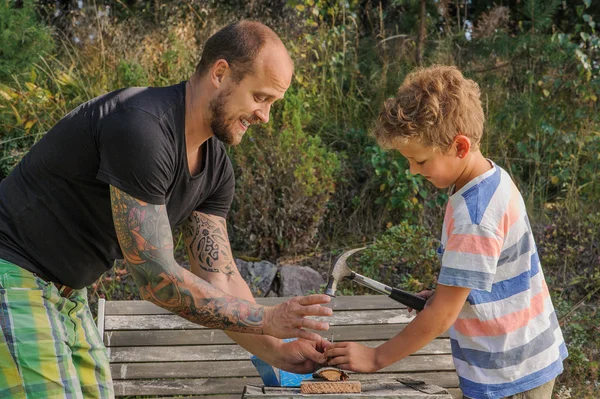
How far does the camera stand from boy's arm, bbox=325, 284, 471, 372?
261 centimetres

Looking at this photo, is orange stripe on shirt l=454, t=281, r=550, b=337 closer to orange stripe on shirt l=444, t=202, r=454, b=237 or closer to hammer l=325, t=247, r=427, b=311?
hammer l=325, t=247, r=427, b=311

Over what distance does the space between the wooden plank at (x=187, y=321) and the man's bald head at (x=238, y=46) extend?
1500 millimetres

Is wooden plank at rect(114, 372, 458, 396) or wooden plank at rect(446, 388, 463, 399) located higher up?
wooden plank at rect(114, 372, 458, 396)

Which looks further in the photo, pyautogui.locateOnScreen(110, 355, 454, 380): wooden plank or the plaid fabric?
pyautogui.locateOnScreen(110, 355, 454, 380): wooden plank

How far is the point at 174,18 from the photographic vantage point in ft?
27.0

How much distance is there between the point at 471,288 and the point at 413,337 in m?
0.29

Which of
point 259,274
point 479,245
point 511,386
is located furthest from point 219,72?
point 259,274

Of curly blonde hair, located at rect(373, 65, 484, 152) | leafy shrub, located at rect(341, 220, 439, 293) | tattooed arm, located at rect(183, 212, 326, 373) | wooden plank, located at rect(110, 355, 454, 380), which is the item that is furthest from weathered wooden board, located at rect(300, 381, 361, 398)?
leafy shrub, located at rect(341, 220, 439, 293)

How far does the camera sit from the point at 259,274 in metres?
5.38

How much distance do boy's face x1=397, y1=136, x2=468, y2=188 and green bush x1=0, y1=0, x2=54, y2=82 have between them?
15.6 feet

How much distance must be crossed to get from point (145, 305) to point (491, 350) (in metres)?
1.91

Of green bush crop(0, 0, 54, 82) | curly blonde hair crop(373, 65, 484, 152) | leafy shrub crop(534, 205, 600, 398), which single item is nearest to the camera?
curly blonde hair crop(373, 65, 484, 152)

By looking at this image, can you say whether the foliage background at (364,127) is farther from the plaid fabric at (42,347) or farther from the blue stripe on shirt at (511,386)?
the plaid fabric at (42,347)

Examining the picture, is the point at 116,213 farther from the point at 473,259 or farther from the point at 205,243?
the point at 473,259
